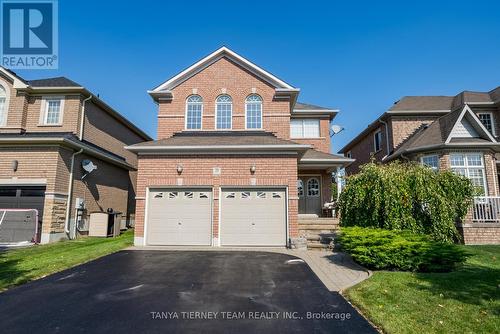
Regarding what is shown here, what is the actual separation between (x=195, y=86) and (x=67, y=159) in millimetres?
7465

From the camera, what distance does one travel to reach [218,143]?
1257 cm

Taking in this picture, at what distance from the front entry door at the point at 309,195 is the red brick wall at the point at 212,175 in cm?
549

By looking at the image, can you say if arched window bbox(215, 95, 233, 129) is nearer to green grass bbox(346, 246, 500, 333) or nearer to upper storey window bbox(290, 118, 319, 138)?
upper storey window bbox(290, 118, 319, 138)

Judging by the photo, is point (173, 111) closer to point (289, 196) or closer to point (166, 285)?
point (289, 196)

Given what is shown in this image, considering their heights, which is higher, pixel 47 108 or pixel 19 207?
pixel 47 108

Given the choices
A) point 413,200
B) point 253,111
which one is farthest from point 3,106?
point 413,200

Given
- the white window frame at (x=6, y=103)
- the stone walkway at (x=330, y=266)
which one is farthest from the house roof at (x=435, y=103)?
the white window frame at (x=6, y=103)

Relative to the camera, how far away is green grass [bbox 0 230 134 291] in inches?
281

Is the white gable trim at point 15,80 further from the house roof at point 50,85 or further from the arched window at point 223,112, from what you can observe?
the arched window at point 223,112

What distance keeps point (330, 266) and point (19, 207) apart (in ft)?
47.2

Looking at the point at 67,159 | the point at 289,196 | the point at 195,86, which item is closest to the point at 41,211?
the point at 67,159

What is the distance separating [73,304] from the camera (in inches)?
204

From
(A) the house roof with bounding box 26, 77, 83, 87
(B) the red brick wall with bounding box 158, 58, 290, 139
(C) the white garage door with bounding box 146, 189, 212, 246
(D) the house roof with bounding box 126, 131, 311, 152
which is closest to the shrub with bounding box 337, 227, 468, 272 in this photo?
(D) the house roof with bounding box 126, 131, 311, 152

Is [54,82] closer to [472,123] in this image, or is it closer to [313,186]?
[313,186]
